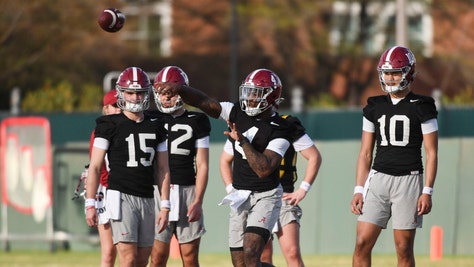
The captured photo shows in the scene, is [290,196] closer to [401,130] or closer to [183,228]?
[183,228]

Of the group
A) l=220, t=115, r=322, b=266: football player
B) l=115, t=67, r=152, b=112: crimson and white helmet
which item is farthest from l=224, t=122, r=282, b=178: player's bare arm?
l=220, t=115, r=322, b=266: football player

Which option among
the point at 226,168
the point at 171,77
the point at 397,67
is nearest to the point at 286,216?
the point at 226,168

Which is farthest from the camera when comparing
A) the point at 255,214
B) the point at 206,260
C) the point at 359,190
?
the point at 206,260

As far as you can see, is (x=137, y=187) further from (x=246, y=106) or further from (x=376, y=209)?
(x=376, y=209)

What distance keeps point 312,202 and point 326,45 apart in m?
25.2

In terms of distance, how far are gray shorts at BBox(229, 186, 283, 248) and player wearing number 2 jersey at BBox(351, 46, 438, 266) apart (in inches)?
35.2

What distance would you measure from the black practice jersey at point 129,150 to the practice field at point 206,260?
19.1ft

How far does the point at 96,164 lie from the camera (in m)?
10.4

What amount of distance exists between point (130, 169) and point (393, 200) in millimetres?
2407

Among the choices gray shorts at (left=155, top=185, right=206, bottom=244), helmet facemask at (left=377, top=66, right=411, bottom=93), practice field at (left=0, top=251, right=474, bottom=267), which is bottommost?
practice field at (left=0, top=251, right=474, bottom=267)

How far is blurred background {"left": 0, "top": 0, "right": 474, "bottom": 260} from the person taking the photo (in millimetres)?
18172

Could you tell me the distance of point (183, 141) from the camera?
11.5m

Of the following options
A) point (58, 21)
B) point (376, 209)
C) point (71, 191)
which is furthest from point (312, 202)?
point (58, 21)

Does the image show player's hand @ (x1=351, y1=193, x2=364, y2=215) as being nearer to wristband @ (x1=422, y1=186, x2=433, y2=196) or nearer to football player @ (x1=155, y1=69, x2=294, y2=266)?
wristband @ (x1=422, y1=186, x2=433, y2=196)
